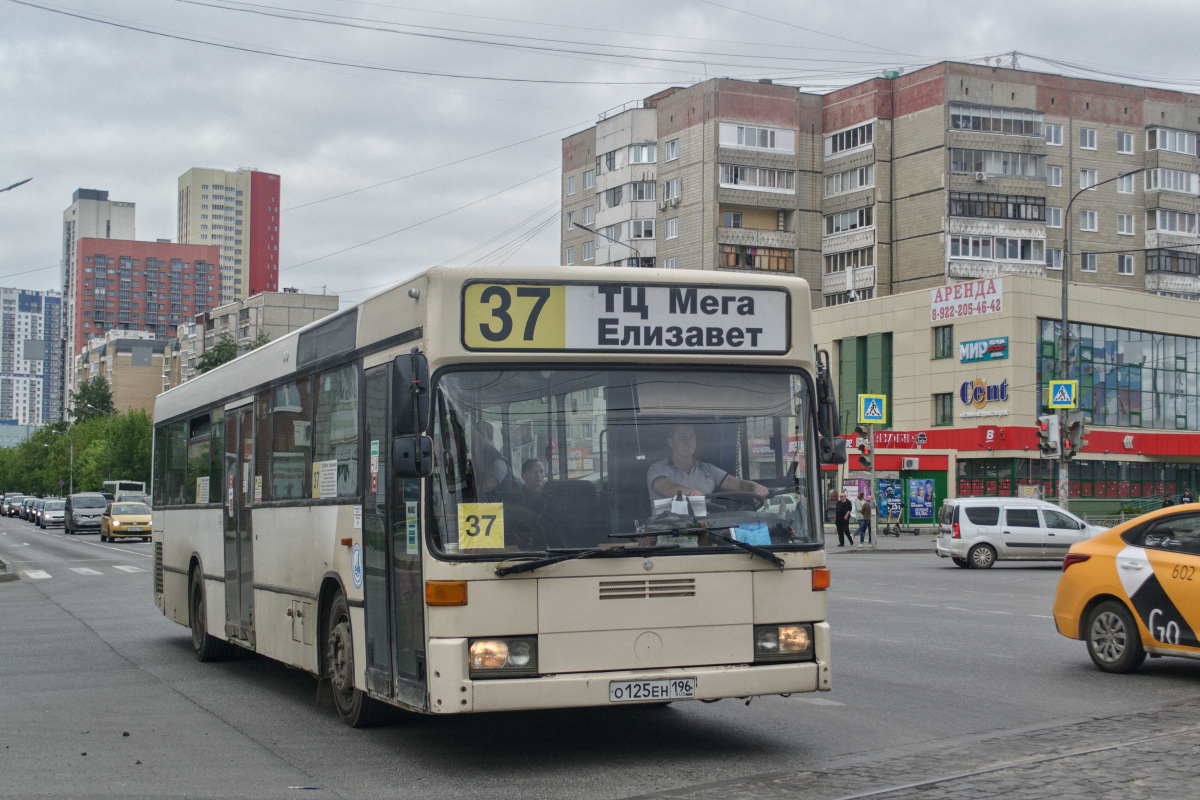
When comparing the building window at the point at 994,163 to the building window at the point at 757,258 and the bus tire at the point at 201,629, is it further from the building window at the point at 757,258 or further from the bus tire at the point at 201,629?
the bus tire at the point at 201,629

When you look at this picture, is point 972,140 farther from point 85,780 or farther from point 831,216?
point 85,780

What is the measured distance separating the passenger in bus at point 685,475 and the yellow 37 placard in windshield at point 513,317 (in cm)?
85

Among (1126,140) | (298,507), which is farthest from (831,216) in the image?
(298,507)

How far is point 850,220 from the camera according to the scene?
7656 centimetres

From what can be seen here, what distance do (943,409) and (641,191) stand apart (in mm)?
26093

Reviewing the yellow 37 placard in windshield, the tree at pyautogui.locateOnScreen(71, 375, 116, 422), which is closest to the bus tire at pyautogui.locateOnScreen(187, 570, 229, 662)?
the yellow 37 placard in windshield

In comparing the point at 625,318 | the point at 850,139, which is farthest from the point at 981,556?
the point at 850,139

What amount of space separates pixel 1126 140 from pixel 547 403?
78032 millimetres

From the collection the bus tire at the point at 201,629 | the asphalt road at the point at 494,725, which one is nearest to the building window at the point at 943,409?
the asphalt road at the point at 494,725

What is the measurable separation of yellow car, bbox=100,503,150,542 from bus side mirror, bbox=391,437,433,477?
4467cm

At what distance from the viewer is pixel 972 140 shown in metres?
70.5

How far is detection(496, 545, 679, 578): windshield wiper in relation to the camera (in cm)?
710

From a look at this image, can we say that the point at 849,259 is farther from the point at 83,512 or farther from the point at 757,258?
the point at 83,512

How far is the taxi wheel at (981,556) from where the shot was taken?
30141 mm
